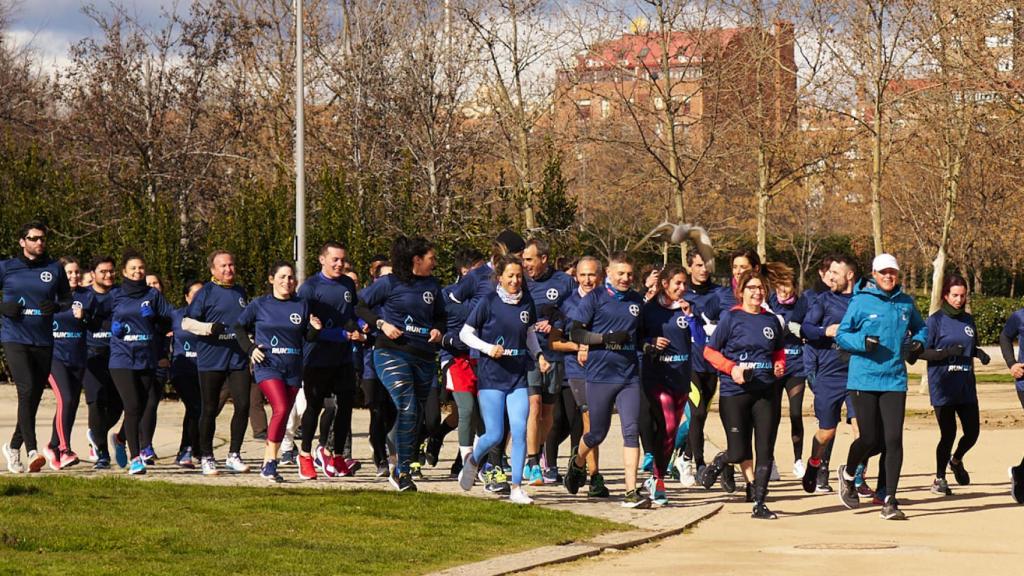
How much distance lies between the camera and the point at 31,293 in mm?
12633

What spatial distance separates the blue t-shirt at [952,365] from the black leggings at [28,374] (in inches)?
285

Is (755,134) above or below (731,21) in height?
below

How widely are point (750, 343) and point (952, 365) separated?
2205 millimetres

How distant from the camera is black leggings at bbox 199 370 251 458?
41.8 feet

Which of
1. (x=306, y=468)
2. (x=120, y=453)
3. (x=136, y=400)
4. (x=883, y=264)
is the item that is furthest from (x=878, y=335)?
→ (x=120, y=453)

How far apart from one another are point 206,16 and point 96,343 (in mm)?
23301

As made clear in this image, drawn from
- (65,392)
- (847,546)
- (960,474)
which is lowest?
(847,546)

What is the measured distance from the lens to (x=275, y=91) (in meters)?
38.3

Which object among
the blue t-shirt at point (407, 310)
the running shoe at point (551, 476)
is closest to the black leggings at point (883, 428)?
the running shoe at point (551, 476)

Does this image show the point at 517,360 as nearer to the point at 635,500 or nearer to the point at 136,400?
the point at 635,500

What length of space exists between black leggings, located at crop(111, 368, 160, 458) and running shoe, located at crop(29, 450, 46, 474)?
71 cm

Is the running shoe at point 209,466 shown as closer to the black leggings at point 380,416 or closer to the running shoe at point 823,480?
the black leggings at point 380,416

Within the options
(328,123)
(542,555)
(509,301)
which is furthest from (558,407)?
(328,123)

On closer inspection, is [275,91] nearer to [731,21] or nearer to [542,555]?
[731,21]
